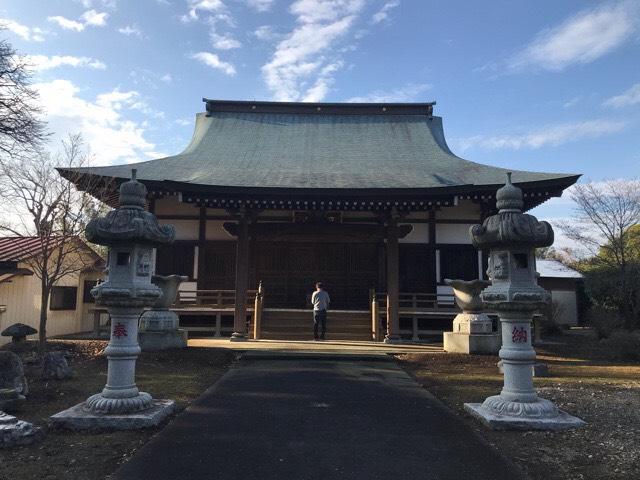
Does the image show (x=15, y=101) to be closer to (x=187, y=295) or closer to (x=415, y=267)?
(x=187, y=295)

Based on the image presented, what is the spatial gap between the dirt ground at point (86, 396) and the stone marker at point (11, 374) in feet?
0.80

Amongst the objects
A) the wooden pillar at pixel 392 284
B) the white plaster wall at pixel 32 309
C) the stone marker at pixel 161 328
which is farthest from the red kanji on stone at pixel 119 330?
the white plaster wall at pixel 32 309

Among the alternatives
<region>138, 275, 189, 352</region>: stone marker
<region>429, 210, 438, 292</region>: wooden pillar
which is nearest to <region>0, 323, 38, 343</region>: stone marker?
<region>138, 275, 189, 352</region>: stone marker

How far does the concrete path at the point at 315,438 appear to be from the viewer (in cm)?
402

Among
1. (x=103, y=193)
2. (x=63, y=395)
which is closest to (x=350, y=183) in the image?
(x=103, y=193)

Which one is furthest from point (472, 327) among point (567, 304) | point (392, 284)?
Answer: point (567, 304)

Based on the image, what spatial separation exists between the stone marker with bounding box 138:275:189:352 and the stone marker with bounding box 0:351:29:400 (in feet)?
13.6

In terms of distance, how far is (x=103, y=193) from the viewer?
46.0 feet

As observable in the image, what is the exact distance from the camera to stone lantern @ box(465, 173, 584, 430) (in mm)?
5547

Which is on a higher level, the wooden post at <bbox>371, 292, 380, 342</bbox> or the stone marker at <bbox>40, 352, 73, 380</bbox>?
the wooden post at <bbox>371, 292, 380, 342</bbox>

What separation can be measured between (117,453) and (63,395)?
284 centimetres

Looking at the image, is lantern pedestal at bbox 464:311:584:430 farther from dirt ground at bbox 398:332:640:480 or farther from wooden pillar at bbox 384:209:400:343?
wooden pillar at bbox 384:209:400:343

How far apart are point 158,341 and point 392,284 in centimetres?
653

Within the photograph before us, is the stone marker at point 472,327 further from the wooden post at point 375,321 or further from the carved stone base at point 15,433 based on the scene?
the carved stone base at point 15,433
